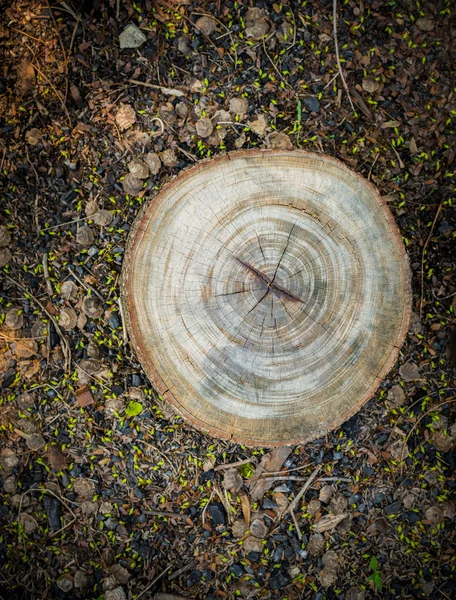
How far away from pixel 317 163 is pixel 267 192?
266 mm

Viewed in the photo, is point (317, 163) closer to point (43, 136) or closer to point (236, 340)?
point (236, 340)

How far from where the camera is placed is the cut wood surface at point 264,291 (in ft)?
6.41

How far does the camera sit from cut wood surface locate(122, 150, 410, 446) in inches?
76.9

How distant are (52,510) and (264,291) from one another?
5.32 ft

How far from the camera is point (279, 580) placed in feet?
7.85

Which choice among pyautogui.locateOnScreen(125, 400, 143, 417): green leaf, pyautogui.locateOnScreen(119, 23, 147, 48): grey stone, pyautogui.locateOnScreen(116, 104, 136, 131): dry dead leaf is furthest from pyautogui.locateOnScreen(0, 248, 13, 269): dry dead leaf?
pyautogui.locateOnScreen(119, 23, 147, 48): grey stone

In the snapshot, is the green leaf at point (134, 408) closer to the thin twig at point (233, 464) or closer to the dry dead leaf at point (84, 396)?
the dry dead leaf at point (84, 396)

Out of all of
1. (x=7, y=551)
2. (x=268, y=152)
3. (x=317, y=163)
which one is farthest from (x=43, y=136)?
(x=7, y=551)

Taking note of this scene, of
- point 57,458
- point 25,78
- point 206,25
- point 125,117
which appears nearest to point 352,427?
point 57,458

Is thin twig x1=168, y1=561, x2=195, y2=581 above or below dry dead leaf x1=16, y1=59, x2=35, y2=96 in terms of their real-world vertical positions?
below

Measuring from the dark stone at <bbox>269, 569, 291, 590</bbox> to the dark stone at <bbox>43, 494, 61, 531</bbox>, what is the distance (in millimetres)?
1155

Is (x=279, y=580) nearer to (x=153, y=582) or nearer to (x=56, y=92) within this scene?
(x=153, y=582)

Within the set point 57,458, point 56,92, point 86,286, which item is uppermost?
point 56,92

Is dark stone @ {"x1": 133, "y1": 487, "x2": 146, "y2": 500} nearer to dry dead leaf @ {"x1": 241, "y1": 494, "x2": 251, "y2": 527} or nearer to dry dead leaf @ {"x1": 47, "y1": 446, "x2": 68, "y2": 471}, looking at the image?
dry dead leaf @ {"x1": 47, "y1": 446, "x2": 68, "y2": 471}
